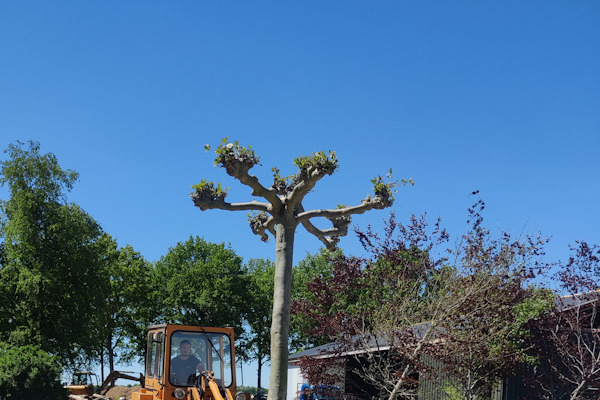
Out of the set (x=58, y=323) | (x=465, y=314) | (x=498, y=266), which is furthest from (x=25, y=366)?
(x=58, y=323)

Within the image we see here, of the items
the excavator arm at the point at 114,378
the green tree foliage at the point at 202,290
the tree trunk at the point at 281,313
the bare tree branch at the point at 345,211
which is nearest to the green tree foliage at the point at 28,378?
the excavator arm at the point at 114,378

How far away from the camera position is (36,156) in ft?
101

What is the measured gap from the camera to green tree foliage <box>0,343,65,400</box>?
1548 cm

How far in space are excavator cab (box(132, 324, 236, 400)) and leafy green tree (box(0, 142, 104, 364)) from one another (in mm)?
19997

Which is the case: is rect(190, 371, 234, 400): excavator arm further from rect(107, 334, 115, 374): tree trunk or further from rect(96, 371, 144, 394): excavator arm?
rect(107, 334, 115, 374): tree trunk

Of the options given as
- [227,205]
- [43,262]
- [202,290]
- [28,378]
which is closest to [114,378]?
[28,378]

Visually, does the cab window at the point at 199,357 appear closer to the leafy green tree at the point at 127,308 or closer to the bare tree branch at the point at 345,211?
the bare tree branch at the point at 345,211

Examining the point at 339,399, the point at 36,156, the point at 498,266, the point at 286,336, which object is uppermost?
the point at 36,156

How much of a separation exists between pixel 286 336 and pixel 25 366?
27.6 feet

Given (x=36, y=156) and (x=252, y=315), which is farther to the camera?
(x=252, y=315)

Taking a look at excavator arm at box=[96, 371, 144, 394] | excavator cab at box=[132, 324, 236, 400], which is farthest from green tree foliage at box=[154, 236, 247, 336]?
Answer: excavator cab at box=[132, 324, 236, 400]

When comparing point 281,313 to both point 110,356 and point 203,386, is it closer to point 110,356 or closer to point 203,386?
point 203,386

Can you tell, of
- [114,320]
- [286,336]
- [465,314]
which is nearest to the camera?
[286,336]

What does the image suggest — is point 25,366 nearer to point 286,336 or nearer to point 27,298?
point 286,336
